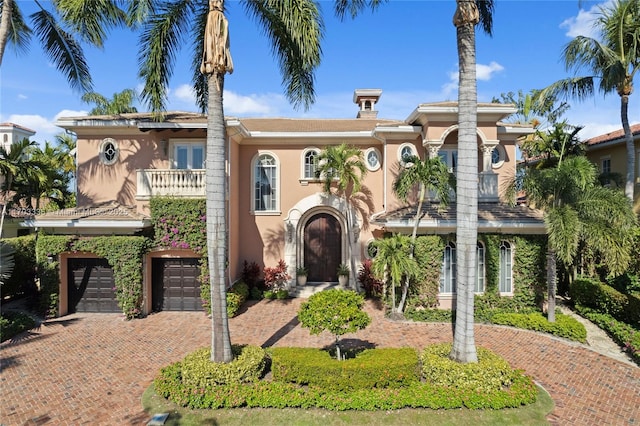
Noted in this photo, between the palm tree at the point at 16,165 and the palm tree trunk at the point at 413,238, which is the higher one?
the palm tree at the point at 16,165

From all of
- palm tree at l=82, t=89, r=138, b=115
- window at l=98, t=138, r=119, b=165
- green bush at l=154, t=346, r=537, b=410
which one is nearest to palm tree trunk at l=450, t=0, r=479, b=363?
green bush at l=154, t=346, r=537, b=410

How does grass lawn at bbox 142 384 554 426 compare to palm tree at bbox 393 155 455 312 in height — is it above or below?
below

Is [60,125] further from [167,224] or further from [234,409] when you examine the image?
[234,409]

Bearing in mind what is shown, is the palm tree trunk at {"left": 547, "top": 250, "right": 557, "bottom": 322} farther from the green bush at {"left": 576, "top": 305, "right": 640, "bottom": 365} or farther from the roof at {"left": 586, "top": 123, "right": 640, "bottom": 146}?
the roof at {"left": 586, "top": 123, "right": 640, "bottom": 146}

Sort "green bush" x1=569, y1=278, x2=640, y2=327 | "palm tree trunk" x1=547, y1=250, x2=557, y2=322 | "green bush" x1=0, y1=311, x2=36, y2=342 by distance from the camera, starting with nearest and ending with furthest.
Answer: "green bush" x1=0, y1=311, x2=36, y2=342
"green bush" x1=569, y1=278, x2=640, y2=327
"palm tree trunk" x1=547, y1=250, x2=557, y2=322

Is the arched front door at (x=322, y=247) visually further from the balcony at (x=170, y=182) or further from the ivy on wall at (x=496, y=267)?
the balcony at (x=170, y=182)

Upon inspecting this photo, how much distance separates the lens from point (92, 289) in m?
14.2

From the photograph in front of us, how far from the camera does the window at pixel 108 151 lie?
636 inches

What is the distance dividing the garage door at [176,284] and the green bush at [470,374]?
10114 mm

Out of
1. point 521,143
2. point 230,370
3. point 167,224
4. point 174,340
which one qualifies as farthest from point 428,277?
point 521,143

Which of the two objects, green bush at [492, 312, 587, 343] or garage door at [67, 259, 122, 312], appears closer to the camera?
green bush at [492, 312, 587, 343]

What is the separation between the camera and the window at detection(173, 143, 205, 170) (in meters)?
15.8

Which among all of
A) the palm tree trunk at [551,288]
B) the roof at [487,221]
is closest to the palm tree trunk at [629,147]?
the roof at [487,221]

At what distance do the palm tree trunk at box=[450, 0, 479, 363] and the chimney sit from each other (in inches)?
573
